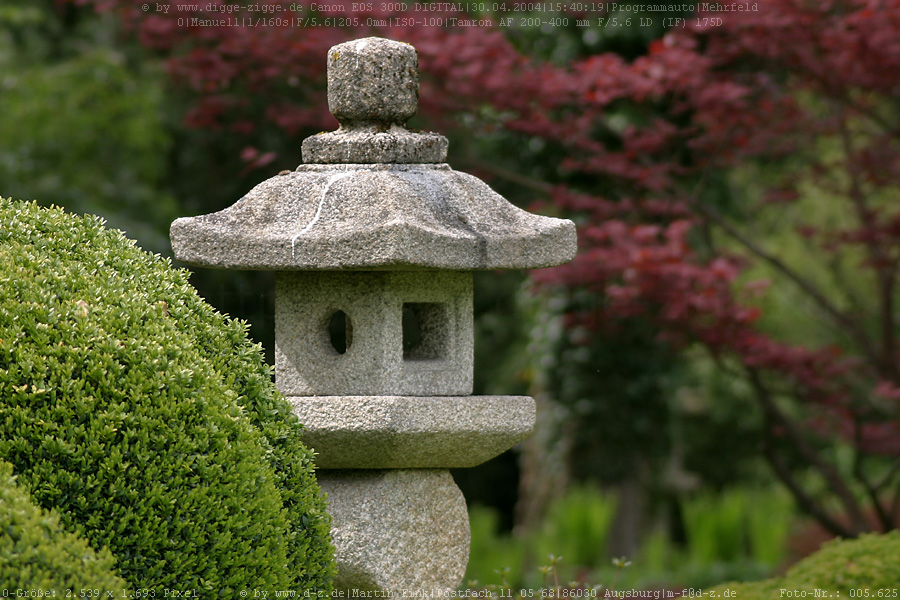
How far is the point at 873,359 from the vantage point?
620cm

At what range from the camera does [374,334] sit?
3551mm

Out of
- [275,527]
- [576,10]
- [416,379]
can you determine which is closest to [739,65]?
[576,10]

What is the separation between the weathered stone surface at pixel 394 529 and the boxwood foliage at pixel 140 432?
0.43 meters

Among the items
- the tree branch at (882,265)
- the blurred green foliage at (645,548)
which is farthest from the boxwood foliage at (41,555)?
the blurred green foliage at (645,548)

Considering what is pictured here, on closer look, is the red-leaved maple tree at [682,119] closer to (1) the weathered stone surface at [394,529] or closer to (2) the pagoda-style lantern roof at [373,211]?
(2) the pagoda-style lantern roof at [373,211]

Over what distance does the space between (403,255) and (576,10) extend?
3.87 metres

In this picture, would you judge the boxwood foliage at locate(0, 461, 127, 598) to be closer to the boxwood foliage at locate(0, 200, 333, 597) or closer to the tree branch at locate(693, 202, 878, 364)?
the boxwood foliage at locate(0, 200, 333, 597)

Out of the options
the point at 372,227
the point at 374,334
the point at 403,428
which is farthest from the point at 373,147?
the point at 403,428

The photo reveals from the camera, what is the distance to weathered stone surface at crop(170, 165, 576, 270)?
10.8 ft

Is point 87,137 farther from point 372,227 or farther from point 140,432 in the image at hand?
point 140,432

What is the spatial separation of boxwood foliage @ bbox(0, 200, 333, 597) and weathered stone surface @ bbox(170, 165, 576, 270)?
0.38 m

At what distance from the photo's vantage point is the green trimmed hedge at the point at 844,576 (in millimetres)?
4074

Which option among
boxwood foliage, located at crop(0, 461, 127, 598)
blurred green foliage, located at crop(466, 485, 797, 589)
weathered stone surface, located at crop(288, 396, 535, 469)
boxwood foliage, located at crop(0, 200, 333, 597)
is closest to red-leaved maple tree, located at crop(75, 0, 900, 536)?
weathered stone surface, located at crop(288, 396, 535, 469)

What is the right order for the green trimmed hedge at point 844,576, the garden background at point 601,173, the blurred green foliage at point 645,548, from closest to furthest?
the green trimmed hedge at point 844,576, the garden background at point 601,173, the blurred green foliage at point 645,548
